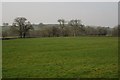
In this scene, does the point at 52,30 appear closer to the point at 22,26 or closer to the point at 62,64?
the point at 22,26

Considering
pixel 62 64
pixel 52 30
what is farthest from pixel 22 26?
pixel 62 64

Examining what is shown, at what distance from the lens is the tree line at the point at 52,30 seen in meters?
104

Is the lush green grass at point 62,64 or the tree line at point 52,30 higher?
the tree line at point 52,30

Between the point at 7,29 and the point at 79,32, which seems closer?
the point at 7,29

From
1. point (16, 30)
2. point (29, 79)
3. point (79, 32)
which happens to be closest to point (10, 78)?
point (29, 79)

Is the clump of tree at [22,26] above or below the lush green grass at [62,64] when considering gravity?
above

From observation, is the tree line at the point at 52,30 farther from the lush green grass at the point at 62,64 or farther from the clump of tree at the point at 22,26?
the lush green grass at the point at 62,64

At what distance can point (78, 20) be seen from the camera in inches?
5128

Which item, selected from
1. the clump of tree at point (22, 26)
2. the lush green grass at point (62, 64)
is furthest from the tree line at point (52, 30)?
the lush green grass at point (62, 64)

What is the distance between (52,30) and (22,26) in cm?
1669

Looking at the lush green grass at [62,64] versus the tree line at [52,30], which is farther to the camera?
the tree line at [52,30]

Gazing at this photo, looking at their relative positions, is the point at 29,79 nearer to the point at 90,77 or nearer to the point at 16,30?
the point at 90,77

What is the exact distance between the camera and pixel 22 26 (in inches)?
4129

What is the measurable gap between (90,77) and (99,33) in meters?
112
